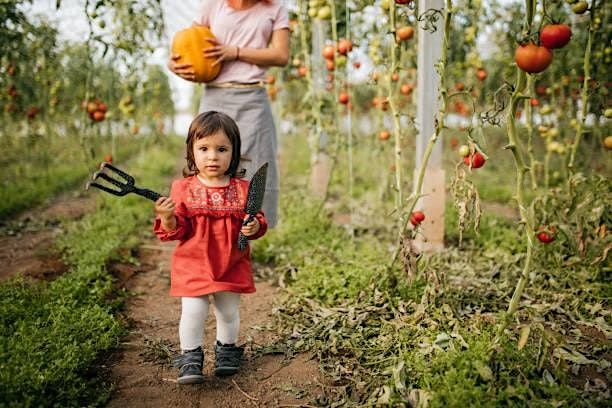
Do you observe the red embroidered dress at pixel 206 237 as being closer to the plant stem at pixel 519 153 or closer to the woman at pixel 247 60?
the woman at pixel 247 60

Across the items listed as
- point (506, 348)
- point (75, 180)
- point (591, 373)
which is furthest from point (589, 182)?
point (75, 180)

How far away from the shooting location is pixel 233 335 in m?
2.05

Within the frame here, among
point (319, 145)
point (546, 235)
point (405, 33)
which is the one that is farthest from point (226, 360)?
point (319, 145)

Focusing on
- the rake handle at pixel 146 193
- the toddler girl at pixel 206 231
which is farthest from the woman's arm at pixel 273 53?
the rake handle at pixel 146 193

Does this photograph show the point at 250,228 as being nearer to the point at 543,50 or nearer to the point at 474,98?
the point at 543,50

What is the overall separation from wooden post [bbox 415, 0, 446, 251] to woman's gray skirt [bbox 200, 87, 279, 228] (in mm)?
930

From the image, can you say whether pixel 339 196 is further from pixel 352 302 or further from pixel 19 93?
pixel 19 93

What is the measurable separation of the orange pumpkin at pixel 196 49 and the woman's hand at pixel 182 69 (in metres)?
0.01

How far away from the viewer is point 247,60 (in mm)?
2539

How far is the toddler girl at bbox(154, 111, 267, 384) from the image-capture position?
188cm

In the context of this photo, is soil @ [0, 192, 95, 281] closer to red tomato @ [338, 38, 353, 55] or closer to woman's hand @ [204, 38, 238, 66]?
woman's hand @ [204, 38, 238, 66]

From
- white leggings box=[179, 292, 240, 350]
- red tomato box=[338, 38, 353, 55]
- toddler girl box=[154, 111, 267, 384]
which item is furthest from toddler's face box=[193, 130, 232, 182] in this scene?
red tomato box=[338, 38, 353, 55]

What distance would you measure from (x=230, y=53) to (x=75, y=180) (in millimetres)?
4204

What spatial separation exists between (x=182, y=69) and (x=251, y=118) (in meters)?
0.40
